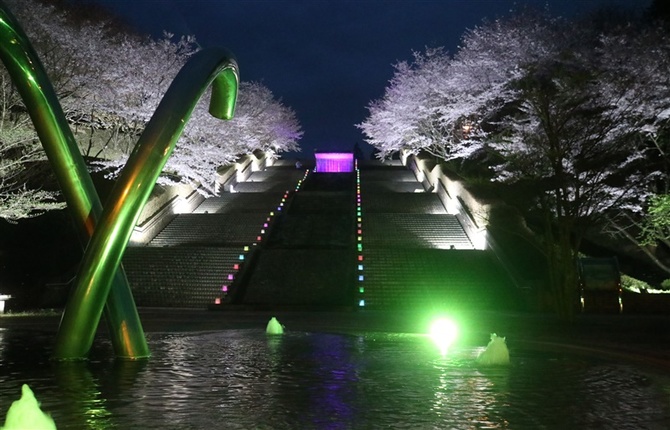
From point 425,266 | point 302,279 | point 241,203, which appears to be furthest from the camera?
point 241,203

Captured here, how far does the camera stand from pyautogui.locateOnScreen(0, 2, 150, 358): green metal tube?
7633mm

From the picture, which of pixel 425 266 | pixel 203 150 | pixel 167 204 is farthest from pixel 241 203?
pixel 425 266

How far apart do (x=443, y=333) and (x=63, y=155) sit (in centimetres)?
806

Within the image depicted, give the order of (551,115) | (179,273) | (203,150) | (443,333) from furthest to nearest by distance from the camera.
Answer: (203,150), (179,273), (551,115), (443,333)

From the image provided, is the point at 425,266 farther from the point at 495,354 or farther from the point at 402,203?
the point at 495,354

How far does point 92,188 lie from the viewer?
8.23 metres

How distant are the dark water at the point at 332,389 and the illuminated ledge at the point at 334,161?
1980 inches

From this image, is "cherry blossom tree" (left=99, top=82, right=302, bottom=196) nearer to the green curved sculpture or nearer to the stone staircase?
the stone staircase

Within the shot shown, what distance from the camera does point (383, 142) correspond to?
51.9 meters

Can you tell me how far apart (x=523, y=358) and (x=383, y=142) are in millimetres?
43312

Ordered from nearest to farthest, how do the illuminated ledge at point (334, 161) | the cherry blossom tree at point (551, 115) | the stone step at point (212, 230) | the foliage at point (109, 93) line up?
the cherry blossom tree at point (551, 115)
the foliage at point (109, 93)
the stone step at point (212, 230)
the illuminated ledge at point (334, 161)

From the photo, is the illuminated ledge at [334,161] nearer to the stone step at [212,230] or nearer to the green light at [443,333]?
the stone step at [212,230]

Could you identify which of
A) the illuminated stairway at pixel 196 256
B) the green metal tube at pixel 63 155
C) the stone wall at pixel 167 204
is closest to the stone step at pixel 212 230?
the illuminated stairway at pixel 196 256

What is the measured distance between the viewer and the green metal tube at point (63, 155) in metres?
7.63
